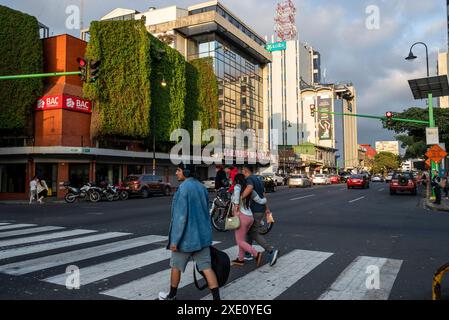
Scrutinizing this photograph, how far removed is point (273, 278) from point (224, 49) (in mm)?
46399

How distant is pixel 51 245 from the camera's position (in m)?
7.66

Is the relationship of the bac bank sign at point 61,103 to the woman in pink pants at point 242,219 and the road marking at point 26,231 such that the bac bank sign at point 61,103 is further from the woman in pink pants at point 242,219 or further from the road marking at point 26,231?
the woman in pink pants at point 242,219

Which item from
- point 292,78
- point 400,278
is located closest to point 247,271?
point 400,278

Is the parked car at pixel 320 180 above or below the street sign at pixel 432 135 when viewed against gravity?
below

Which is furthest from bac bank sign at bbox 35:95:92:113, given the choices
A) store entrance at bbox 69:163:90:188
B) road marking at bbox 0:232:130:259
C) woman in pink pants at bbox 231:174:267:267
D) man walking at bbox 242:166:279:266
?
woman in pink pants at bbox 231:174:267:267

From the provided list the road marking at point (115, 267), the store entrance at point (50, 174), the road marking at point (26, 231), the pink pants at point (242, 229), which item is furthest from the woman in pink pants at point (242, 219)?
the store entrance at point (50, 174)

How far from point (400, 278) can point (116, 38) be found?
1131 inches

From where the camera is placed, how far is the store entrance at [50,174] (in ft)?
87.2

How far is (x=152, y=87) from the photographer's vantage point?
32469 millimetres

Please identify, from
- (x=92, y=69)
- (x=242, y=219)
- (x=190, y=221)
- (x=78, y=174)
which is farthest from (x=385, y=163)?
(x=190, y=221)

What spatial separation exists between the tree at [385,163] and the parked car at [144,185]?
98.6 m

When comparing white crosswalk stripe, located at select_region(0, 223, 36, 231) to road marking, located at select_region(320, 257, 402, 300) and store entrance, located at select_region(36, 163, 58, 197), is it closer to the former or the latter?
road marking, located at select_region(320, 257, 402, 300)

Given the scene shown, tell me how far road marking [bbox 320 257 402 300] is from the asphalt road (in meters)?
0.01

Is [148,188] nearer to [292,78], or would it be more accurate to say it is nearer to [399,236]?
[399,236]
